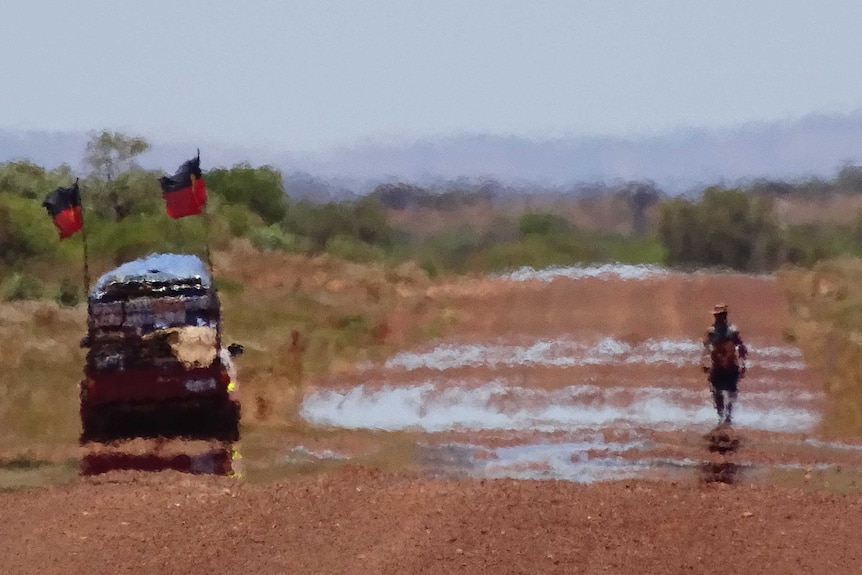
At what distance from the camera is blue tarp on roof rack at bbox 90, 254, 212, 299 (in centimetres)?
1303

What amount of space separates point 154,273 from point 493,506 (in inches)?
256

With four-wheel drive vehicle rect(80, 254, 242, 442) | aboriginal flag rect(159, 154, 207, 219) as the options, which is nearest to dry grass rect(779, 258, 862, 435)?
four-wheel drive vehicle rect(80, 254, 242, 442)

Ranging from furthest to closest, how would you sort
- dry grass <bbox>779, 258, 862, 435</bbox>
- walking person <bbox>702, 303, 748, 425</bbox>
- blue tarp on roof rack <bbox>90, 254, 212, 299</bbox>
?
1. dry grass <bbox>779, 258, 862, 435</bbox>
2. blue tarp on roof rack <bbox>90, 254, 212, 299</bbox>
3. walking person <bbox>702, 303, 748, 425</bbox>

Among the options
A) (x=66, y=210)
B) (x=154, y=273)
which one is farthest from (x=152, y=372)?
(x=66, y=210)

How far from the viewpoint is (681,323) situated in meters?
21.4

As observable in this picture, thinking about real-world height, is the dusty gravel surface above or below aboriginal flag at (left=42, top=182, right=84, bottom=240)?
below

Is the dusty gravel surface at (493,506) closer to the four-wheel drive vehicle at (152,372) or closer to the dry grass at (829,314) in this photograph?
the four-wheel drive vehicle at (152,372)

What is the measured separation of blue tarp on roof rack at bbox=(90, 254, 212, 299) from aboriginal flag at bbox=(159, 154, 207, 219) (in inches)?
100

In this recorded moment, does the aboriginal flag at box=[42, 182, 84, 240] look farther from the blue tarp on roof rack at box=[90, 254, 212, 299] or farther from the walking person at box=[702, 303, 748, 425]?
the walking person at box=[702, 303, 748, 425]

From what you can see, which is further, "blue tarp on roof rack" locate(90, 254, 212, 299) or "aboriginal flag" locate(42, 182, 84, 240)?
"aboriginal flag" locate(42, 182, 84, 240)

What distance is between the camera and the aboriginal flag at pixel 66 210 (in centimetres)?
1645

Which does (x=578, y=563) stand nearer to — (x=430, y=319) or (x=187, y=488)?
(x=187, y=488)

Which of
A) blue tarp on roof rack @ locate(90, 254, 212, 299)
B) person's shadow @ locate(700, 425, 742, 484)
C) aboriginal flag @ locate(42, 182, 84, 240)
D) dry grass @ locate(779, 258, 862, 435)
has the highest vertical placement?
aboriginal flag @ locate(42, 182, 84, 240)

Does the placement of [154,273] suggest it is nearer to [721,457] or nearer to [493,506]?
[493,506]
